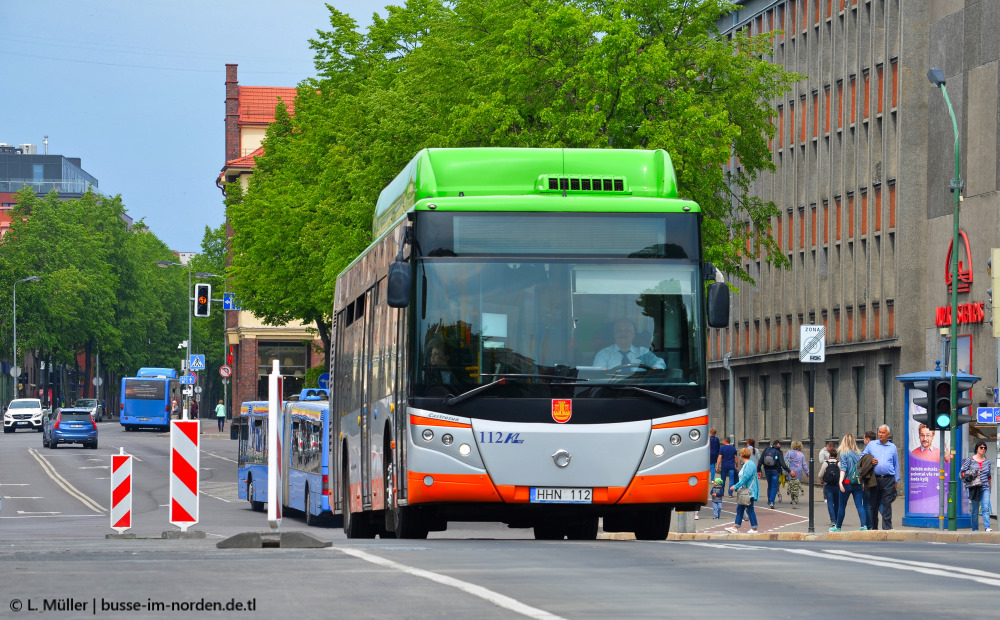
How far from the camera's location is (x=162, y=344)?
145 m

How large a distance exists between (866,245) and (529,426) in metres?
40.9

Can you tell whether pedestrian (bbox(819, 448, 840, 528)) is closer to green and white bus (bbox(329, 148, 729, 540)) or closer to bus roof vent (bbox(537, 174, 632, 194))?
bus roof vent (bbox(537, 174, 632, 194))

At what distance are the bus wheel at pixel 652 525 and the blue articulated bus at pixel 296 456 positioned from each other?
14.8 m

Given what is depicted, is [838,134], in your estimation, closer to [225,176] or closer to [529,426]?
[529,426]

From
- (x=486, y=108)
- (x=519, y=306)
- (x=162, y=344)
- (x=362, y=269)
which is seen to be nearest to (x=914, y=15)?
(x=486, y=108)

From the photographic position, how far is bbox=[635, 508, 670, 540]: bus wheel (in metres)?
19.0

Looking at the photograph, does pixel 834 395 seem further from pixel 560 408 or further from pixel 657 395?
pixel 560 408

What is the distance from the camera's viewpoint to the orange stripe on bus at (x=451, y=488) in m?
17.5

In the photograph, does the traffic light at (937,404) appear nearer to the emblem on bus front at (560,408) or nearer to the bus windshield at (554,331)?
the bus windshield at (554,331)

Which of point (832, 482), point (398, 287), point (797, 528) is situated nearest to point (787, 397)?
point (797, 528)

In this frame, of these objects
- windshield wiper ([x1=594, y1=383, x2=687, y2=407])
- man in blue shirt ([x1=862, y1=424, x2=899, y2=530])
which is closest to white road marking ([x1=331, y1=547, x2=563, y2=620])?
windshield wiper ([x1=594, y1=383, x2=687, y2=407])

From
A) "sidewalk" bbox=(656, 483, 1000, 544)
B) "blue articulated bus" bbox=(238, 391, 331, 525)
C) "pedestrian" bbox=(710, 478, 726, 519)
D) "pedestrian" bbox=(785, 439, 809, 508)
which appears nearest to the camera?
"sidewalk" bbox=(656, 483, 1000, 544)

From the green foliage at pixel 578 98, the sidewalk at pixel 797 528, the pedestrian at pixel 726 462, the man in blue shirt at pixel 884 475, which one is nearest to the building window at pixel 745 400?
the sidewalk at pixel 797 528

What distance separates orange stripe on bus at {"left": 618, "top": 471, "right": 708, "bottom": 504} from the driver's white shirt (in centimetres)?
102
